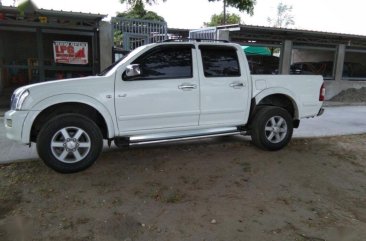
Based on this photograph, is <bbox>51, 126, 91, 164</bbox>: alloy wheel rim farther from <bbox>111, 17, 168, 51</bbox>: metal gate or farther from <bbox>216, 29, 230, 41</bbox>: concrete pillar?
<bbox>216, 29, 230, 41</bbox>: concrete pillar

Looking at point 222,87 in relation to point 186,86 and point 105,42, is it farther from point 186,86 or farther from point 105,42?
point 105,42

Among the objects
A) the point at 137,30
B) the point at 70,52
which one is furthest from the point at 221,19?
the point at 70,52

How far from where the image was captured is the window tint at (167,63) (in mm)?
5312

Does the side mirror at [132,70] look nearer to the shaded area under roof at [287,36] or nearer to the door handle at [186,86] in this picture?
the door handle at [186,86]

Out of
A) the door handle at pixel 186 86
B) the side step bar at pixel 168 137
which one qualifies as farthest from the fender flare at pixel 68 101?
the door handle at pixel 186 86

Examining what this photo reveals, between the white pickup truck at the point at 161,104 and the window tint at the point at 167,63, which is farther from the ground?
the window tint at the point at 167,63

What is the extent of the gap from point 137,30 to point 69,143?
28.4ft

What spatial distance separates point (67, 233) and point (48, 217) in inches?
16.9

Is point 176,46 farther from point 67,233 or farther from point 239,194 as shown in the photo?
point 67,233

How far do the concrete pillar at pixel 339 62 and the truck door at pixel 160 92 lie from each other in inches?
561

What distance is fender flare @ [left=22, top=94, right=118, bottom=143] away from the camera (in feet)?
15.4

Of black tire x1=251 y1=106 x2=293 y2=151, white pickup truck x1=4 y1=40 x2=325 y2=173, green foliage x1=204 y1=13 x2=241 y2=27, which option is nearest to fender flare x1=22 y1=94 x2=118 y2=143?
white pickup truck x1=4 y1=40 x2=325 y2=173

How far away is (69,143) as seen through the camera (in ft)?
15.8

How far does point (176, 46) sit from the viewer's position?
5543 mm
